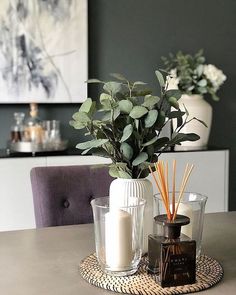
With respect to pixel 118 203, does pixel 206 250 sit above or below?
below

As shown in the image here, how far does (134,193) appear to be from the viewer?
1.35 m

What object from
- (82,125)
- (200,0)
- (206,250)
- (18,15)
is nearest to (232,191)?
(200,0)

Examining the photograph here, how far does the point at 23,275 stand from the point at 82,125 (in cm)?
42

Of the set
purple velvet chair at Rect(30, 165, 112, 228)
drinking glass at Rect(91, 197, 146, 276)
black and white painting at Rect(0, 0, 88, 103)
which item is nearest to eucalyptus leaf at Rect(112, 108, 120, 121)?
drinking glass at Rect(91, 197, 146, 276)

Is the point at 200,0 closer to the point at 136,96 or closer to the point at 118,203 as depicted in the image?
the point at 136,96

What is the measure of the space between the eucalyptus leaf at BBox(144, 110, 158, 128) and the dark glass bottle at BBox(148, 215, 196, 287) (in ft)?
0.85

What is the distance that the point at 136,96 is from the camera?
1425 millimetres

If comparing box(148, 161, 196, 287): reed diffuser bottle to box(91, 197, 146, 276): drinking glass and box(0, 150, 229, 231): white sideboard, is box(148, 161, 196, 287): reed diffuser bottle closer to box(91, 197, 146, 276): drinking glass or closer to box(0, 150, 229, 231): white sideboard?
box(91, 197, 146, 276): drinking glass

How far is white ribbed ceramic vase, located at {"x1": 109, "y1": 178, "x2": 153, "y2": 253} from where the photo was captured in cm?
135

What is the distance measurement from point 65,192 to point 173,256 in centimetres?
82

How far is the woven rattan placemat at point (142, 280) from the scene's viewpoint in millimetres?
1172

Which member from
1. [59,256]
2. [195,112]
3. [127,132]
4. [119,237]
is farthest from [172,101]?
[195,112]

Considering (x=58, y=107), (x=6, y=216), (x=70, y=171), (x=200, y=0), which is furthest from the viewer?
(x=200, y=0)

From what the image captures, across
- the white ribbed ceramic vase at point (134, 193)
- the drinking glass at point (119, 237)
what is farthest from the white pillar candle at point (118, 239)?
the white ribbed ceramic vase at point (134, 193)
